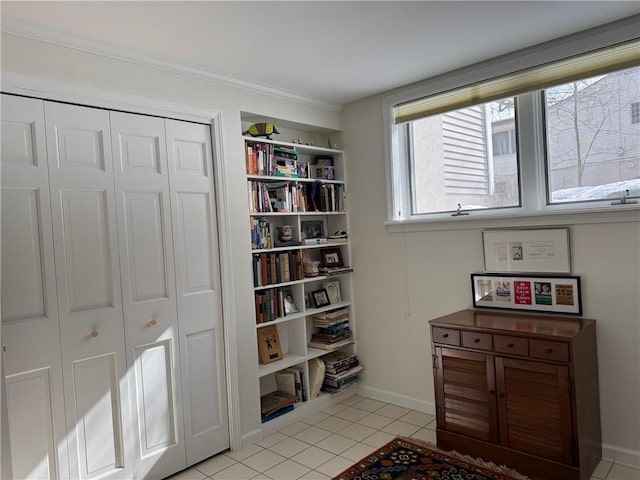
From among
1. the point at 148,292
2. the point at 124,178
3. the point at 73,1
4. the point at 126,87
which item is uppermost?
the point at 73,1

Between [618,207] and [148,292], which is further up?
[618,207]

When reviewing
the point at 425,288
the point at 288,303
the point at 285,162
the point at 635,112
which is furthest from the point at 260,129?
the point at 635,112

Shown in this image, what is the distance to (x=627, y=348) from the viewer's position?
2623 mm

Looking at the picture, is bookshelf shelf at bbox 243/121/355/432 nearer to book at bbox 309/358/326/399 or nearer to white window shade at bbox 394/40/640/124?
book at bbox 309/358/326/399

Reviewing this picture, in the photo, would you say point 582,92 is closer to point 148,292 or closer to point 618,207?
point 618,207

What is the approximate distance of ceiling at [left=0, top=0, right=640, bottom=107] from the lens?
216cm

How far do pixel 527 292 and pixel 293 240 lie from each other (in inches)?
67.1

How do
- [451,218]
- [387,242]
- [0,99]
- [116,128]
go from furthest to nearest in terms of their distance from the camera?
[387,242] < [451,218] < [116,128] < [0,99]

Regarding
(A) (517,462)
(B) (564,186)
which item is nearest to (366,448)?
(A) (517,462)

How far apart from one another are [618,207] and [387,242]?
5.31 ft

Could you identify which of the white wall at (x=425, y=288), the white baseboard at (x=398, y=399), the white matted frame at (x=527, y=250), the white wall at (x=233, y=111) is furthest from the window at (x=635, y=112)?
the white baseboard at (x=398, y=399)

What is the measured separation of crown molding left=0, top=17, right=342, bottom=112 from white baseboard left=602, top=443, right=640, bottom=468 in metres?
3.10

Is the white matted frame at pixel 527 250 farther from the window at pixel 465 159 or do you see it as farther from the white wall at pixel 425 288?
the window at pixel 465 159

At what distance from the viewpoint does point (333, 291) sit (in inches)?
156
